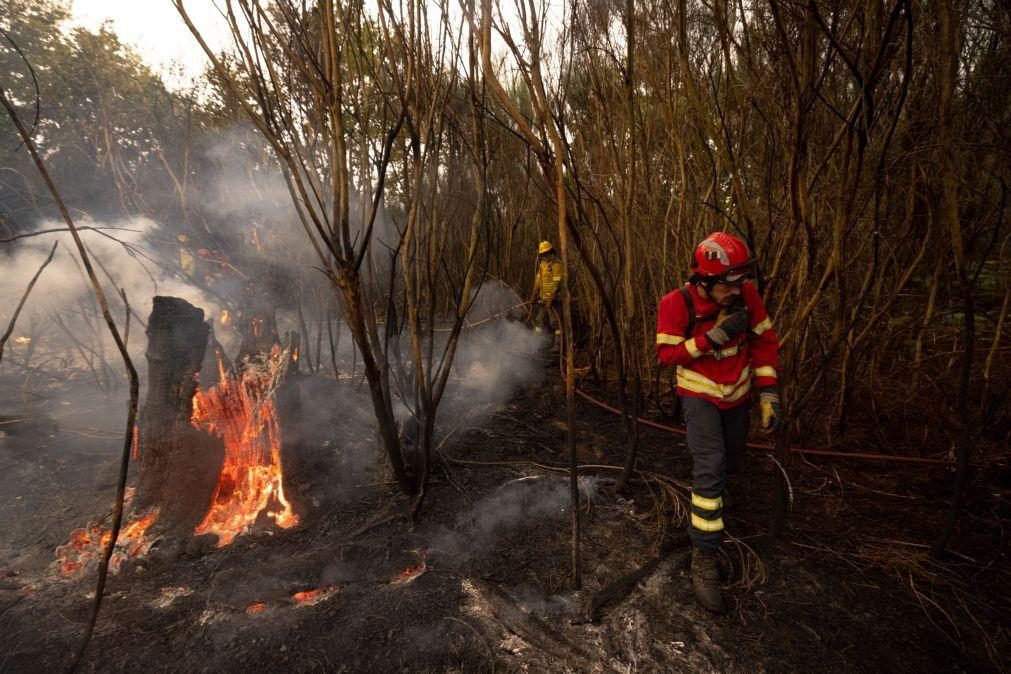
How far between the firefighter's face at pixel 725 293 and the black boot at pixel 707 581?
1.40 metres

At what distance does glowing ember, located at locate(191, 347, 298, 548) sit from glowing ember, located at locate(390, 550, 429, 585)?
0.94m

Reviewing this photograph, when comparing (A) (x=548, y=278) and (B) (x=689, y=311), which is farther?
(A) (x=548, y=278)

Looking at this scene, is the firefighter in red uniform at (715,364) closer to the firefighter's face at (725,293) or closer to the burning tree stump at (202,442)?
the firefighter's face at (725,293)

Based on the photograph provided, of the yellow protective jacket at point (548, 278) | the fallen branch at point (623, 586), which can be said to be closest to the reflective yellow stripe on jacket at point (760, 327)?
the fallen branch at point (623, 586)

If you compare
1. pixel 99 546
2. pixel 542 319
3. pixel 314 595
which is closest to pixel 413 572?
pixel 314 595

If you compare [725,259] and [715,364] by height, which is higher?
[725,259]

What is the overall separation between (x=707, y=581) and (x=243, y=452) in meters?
3.21

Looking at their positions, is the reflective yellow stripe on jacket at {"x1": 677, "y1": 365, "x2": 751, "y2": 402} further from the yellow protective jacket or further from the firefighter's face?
the yellow protective jacket

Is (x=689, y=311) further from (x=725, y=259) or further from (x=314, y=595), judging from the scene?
(x=314, y=595)

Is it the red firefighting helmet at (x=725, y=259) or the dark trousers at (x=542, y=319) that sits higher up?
the red firefighting helmet at (x=725, y=259)

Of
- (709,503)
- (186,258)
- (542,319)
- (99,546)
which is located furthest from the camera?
(542,319)

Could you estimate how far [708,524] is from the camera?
7.72 feet

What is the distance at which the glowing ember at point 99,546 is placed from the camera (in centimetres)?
248

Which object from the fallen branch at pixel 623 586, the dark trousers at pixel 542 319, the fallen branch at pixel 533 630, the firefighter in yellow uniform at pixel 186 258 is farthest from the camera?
the dark trousers at pixel 542 319
